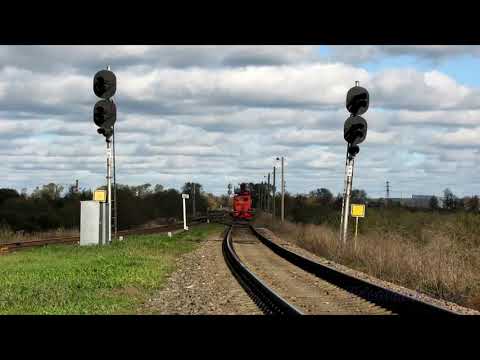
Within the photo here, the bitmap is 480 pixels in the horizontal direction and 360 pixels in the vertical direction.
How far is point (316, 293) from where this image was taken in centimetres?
1558

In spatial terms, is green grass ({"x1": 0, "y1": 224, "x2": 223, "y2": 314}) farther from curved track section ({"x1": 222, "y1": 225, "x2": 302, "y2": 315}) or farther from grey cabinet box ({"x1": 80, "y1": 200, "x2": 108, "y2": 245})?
curved track section ({"x1": 222, "y1": 225, "x2": 302, "y2": 315})

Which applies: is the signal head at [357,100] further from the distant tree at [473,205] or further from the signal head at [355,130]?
the distant tree at [473,205]

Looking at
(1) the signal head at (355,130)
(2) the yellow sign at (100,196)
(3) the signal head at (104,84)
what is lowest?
(2) the yellow sign at (100,196)

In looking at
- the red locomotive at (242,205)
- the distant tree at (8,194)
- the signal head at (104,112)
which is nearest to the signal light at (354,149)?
the signal head at (104,112)

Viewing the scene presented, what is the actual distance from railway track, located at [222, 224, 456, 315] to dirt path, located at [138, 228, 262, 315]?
32 centimetres

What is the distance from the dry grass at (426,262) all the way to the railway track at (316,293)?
4.60 feet

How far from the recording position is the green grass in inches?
484

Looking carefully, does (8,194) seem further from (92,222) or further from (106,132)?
(106,132)

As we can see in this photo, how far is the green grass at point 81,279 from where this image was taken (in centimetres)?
1228

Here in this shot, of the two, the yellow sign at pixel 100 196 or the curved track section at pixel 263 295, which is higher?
the yellow sign at pixel 100 196

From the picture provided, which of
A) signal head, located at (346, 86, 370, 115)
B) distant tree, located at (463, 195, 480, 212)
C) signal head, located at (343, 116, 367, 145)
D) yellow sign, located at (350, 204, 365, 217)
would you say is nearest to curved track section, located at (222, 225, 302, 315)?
yellow sign, located at (350, 204, 365, 217)
